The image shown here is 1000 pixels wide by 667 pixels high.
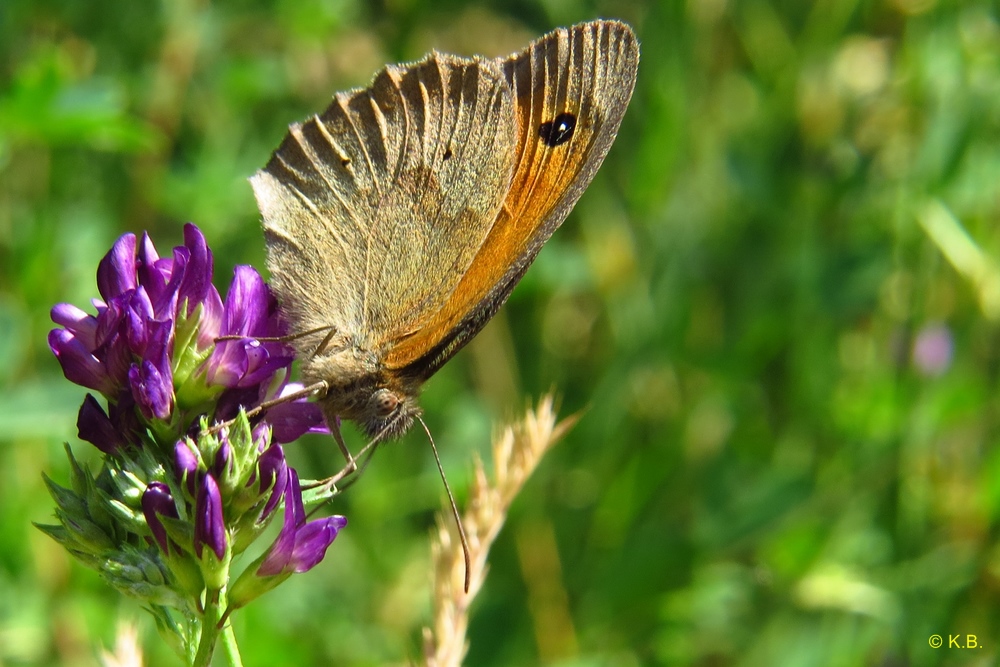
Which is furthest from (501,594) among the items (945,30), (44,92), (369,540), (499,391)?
(945,30)

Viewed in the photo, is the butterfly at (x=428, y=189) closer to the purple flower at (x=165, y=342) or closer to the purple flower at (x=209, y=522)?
the purple flower at (x=165, y=342)

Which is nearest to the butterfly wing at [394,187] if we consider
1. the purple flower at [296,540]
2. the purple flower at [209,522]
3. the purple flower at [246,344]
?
the purple flower at [246,344]

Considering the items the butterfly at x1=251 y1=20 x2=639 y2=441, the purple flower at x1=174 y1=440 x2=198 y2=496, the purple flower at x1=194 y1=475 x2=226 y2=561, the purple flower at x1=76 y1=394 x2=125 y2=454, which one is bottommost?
the purple flower at x1=194 y1=475 x2=226 y2=561

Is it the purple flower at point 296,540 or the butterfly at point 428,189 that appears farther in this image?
the butterfly at point 428,189

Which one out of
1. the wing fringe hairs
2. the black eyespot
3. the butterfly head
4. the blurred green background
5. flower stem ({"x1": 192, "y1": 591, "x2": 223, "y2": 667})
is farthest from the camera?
the blurred green background

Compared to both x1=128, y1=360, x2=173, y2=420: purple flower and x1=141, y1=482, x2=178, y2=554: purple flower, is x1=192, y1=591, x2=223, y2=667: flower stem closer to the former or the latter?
x1=141, y1=482, x2=178, y2=554: purple flower

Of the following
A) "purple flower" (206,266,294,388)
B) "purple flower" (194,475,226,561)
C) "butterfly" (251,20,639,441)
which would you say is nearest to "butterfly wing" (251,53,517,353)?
"butterfly" (251,20,639,441)
